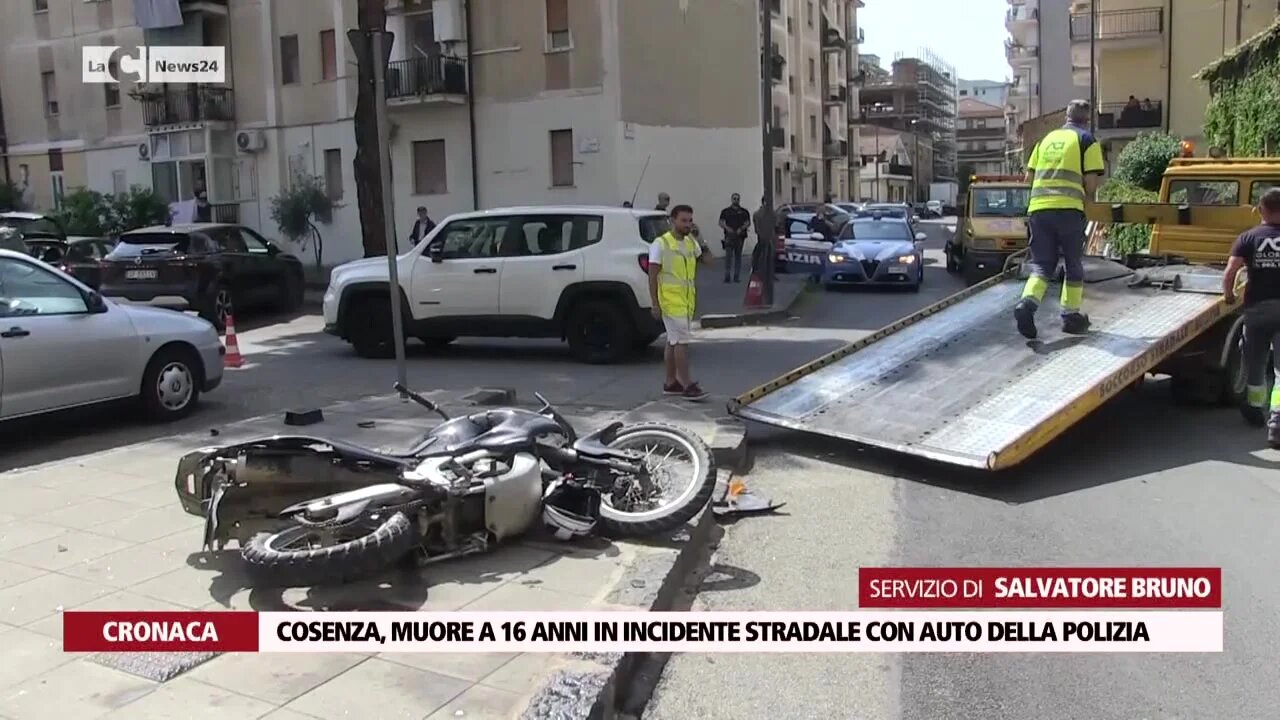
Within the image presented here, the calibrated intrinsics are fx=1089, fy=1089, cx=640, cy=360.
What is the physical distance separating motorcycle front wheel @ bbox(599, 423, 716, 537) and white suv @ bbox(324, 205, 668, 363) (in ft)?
20.2

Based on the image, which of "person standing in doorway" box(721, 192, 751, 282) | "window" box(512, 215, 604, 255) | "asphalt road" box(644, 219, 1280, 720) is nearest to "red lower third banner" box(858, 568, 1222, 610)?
"asphalt road" box(644, 219, 1280, 720)

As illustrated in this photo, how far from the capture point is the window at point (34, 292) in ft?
26.6

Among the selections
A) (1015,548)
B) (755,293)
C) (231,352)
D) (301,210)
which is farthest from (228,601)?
(301,210)

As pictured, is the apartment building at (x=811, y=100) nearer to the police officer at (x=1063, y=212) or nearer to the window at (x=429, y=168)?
the window at (x=429, y=168)

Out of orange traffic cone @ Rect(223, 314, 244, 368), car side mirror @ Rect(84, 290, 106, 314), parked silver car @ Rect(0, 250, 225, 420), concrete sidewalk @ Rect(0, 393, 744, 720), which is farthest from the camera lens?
orange traffic cone @ Rect(223, 314, 244, 368)

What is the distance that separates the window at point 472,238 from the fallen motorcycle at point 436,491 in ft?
23.5

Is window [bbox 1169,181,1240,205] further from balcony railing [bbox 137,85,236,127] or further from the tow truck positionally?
balcony railing [bbox 137,85,236,127]

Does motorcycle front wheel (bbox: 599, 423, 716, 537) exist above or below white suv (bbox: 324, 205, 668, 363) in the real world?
below

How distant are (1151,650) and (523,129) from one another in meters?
25.6

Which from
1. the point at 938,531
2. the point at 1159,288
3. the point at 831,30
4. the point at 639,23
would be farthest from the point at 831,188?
the point at 938,531

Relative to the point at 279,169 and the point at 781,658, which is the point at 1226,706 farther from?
the point at 279,169

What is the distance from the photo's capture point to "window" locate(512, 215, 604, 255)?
12.8 metres

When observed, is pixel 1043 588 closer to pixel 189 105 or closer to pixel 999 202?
pixel 999 202

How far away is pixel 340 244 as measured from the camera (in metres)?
31.3
